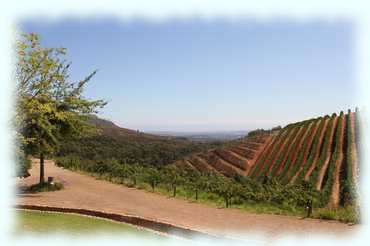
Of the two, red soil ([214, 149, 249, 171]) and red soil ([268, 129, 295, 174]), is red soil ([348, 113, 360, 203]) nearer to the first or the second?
red soil ([268, 129, 295, 174])

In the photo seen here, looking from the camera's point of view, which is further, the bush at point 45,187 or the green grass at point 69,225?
the bush at point 45,187

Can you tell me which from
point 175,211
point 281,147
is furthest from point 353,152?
point 175,211

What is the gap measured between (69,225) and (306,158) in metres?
38.8

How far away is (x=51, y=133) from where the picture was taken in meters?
21.4

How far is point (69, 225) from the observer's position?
13320 mm

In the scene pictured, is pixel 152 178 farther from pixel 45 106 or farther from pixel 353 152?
pixel 353 152

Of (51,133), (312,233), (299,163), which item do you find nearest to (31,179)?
(51,133)

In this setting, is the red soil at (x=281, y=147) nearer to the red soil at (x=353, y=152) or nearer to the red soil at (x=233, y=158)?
the red soil at (x=233, y=158)

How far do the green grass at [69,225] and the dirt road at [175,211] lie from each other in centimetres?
102

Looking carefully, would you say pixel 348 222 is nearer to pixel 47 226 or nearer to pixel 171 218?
pixel 171 218

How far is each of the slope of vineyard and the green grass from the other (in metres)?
17.8

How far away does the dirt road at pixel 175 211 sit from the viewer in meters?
12.8

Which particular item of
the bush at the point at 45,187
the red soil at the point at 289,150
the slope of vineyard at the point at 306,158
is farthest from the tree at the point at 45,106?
the red soil at the point at 289,150

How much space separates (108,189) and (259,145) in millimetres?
44931
